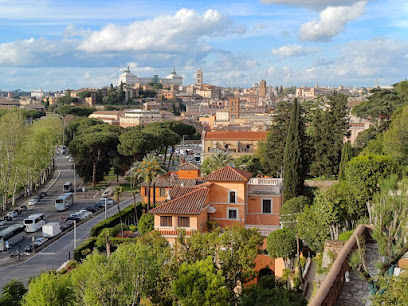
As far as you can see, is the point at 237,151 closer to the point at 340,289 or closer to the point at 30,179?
the point at 30,179

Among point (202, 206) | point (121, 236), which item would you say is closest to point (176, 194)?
point (202, 206)

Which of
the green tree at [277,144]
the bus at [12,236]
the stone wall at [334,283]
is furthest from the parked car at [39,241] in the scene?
the stone wall at [334,283]

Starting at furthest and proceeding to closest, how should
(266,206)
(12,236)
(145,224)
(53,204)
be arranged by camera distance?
1. (53,204)
2. (12,236)
3. (145,224)
4. (266,206)

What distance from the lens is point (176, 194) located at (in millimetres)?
32406

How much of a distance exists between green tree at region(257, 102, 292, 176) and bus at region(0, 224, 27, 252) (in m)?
24.5

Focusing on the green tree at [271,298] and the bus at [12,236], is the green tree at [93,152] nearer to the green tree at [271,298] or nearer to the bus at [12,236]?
the bus at [12,236]

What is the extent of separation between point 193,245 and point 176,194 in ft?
32.8

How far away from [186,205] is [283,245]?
7.46 meters

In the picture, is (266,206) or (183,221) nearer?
(183,221)

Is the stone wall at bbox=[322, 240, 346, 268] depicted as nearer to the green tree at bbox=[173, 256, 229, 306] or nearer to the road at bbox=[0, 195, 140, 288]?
the green tree at bbox=[173, 256, 229, 306]

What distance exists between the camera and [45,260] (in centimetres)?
3591

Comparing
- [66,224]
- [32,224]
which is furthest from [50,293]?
[66,224]

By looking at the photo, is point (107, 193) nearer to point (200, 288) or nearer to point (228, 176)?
point (228, 176)

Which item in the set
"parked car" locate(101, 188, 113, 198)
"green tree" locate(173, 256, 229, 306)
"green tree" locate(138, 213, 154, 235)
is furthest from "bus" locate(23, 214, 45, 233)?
"green tree" locate(173, 256, 229, 306)
